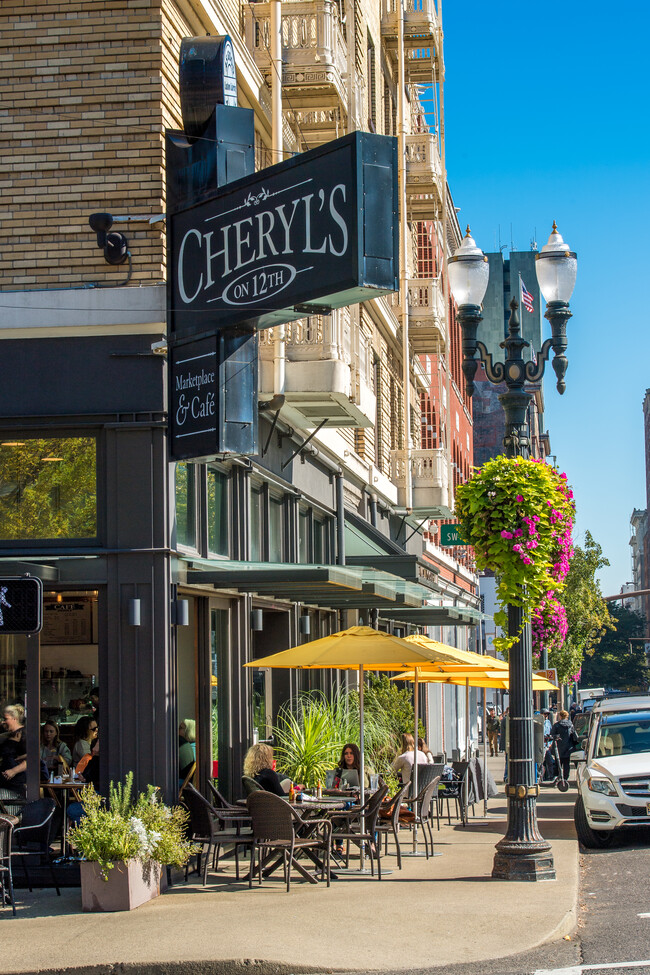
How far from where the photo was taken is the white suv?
50.9ft

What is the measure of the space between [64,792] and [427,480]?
16725 mm

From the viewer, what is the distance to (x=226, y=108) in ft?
41.0

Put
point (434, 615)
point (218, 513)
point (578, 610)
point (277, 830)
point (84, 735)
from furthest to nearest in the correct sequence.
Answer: point (578, 610) < point (434, 615) < point (218, 513) < point (84, 735) < point (277, 830)

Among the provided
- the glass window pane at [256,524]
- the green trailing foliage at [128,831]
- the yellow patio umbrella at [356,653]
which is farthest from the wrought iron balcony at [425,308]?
the green trailing foliage at [128,831]

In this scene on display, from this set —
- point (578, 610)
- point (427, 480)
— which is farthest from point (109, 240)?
point (578, 610)

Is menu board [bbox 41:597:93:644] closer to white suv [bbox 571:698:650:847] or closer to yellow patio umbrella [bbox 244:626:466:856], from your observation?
yellow patio umbrella [bbox 244:626:466:856]

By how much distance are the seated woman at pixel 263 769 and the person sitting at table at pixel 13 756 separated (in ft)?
7.83

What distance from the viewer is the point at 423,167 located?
27.8m

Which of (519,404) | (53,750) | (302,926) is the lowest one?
(302,926)

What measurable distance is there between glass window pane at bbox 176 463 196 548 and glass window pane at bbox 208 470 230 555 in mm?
729

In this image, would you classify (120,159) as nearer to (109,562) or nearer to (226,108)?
(226,108)

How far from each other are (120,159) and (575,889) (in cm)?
832

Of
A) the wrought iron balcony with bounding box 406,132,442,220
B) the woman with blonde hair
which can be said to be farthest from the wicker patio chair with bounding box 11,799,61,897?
the wrought iron balcony with bounding box 406,132,442,220

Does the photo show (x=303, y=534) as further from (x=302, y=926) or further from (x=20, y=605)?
(x=302, y=926)
